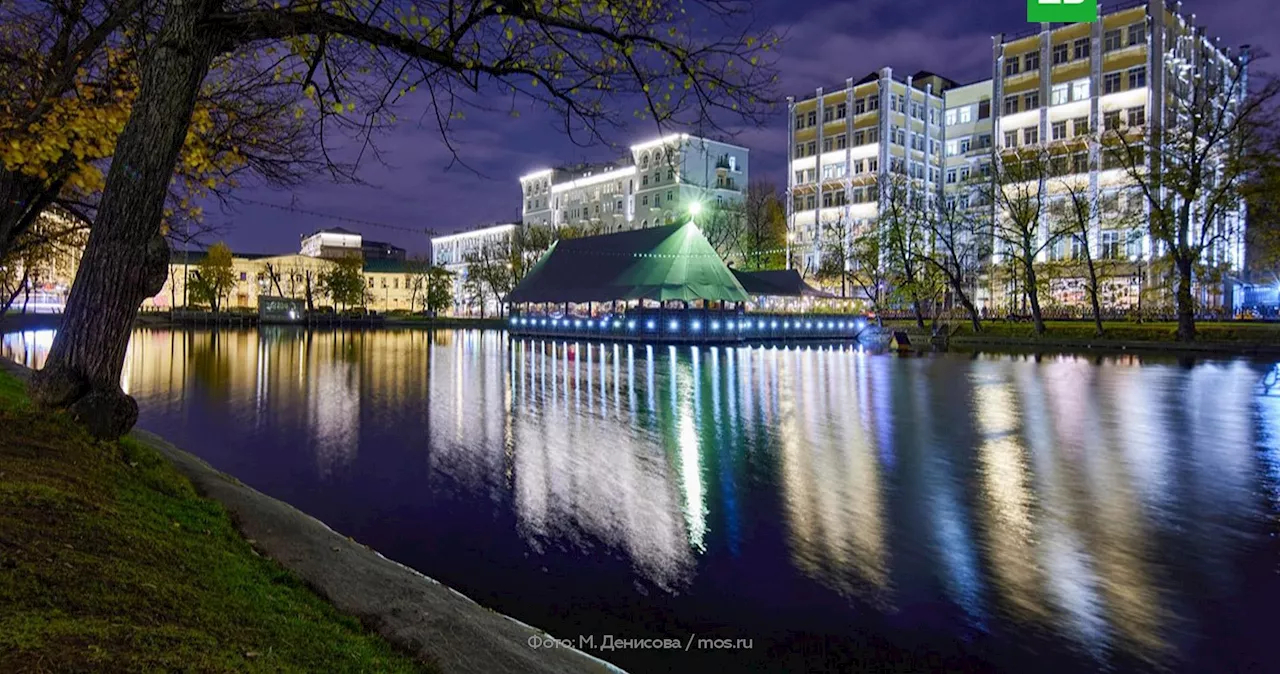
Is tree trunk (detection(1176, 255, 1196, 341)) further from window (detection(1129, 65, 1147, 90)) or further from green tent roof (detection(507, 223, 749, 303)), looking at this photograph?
window (detection(1129, 65, 1147, 90))

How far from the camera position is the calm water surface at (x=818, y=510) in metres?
5.11

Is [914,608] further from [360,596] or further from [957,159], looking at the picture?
[957,159]

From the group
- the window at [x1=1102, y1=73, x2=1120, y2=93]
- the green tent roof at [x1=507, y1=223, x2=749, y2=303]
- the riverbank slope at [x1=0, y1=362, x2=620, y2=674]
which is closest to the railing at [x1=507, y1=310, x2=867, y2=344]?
the green tent roof at [x1=507, y1=223, x2=749, y2=303]

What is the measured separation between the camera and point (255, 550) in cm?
555

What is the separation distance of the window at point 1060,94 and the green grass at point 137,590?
242ft

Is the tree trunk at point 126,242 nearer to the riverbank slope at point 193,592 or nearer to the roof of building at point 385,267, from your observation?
the riverbank slope at point 193,592

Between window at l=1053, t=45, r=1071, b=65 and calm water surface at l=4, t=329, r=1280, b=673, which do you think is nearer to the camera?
calm water surface at l=4, t=329, r=1280, b=673

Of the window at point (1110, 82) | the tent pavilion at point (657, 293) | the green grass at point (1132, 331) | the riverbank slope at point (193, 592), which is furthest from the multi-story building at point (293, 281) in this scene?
the riverbank slope at point (193, 592)

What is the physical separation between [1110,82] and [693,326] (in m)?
44.6

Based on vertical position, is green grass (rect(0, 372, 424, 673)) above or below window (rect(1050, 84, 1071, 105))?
below

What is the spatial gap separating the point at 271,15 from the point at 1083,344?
44.0 meters

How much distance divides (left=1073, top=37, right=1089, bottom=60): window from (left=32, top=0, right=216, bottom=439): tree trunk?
72724 millimetres

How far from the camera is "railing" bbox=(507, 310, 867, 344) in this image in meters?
43.5

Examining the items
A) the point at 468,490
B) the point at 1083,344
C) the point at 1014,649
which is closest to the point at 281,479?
the point at 468,490
